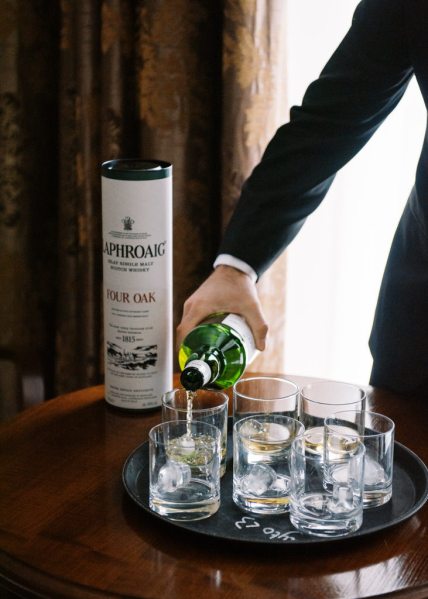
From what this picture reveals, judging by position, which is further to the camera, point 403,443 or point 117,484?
point 403,443

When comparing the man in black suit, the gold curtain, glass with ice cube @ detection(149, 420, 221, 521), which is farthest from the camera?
the gold curtain

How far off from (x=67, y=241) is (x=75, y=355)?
0.28 metres

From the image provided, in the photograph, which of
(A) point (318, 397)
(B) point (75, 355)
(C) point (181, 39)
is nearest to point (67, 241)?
(B) point (75, 355)

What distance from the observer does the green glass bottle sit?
130 centimetres

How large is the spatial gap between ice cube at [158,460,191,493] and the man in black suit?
1.50 ft

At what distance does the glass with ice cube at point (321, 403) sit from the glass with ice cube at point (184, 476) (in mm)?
128

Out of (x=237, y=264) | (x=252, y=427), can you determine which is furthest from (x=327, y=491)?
(x=237, y=264)

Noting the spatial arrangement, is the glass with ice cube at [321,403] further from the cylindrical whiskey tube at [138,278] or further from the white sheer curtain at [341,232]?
the white sheer curtain at [341,232]

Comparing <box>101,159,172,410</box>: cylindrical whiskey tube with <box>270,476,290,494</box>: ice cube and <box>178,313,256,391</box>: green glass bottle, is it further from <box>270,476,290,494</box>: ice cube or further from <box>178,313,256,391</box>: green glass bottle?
<box>270,476,290,494</box>: ice cube

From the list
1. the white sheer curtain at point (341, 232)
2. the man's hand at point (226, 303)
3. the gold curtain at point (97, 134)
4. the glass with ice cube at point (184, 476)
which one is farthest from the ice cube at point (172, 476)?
the white sheer curtain at point (341, 232)

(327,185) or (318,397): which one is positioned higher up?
(327,185)

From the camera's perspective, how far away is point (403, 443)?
1.30 m

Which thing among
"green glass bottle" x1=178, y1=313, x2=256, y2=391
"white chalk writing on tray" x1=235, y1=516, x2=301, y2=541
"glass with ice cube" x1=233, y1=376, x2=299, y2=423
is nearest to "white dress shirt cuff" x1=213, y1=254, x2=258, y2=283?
"green glass bottle" x1=178, y1=313, x2=256, y2=391

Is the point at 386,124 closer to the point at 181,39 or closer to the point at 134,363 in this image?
the point at 181,39
